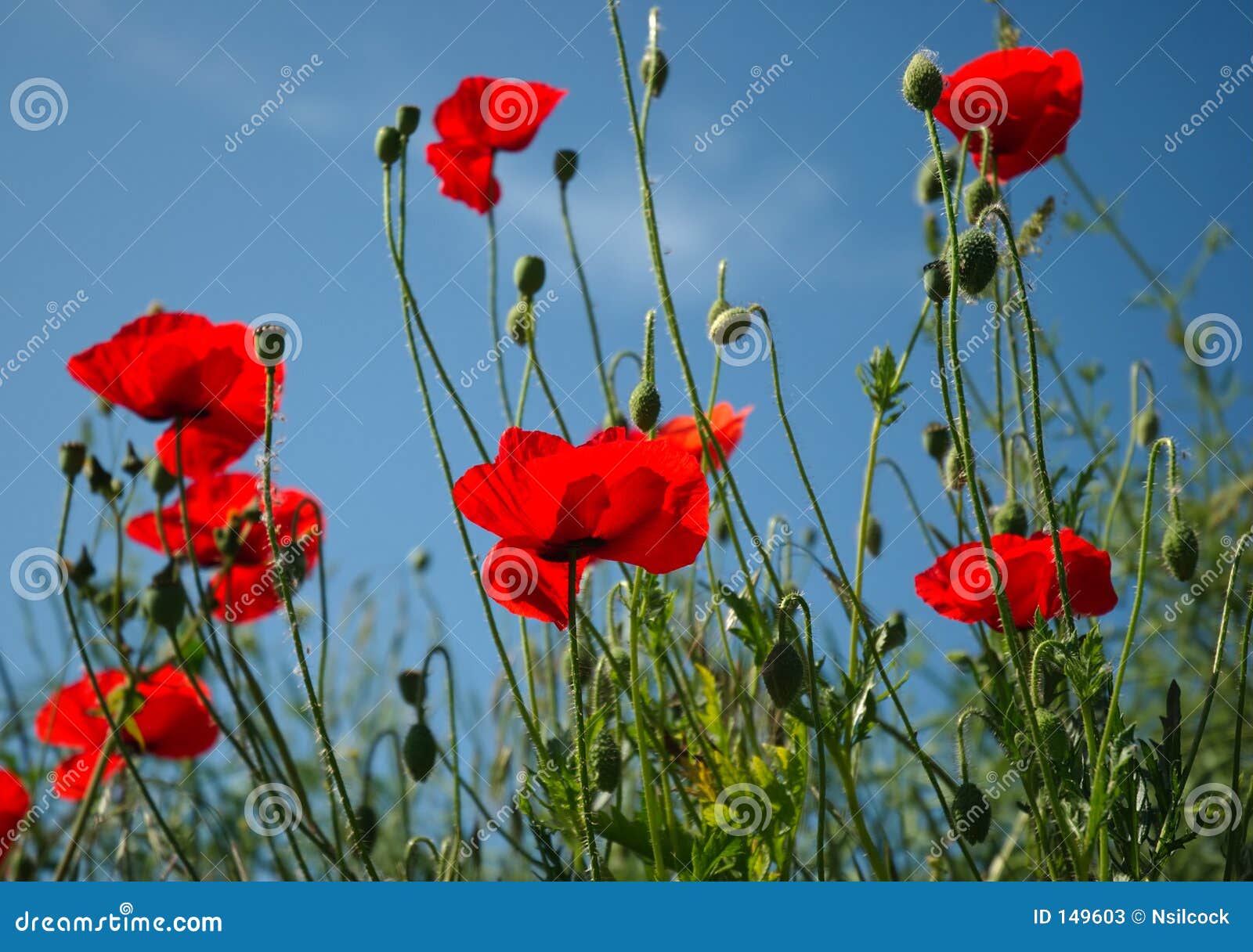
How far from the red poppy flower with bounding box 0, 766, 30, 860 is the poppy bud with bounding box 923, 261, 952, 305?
1.23 metres

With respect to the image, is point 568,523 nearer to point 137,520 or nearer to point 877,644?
point 877,644

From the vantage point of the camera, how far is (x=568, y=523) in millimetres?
996

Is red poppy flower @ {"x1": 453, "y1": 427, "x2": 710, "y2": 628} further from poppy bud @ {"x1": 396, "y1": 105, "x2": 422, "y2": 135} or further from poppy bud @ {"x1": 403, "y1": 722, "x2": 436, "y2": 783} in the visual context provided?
poppy bud @ {"x1": 396, "y1": 105, "x2": 422, "y2": 135}

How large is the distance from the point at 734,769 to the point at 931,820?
0.36 metres

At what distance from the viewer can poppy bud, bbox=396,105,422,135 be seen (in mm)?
1507

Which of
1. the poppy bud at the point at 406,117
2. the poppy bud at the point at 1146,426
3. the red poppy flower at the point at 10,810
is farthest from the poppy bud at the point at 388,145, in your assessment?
the poppy bud at the point at 1146,426

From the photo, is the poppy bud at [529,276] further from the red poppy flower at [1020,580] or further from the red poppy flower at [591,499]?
the red poppy flower at [1020,580]

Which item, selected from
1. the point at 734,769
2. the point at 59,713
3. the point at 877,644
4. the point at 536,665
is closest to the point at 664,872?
the point at 734,769

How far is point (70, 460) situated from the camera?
1.56 m

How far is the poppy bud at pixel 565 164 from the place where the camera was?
1664 mm

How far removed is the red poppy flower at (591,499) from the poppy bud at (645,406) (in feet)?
0.49

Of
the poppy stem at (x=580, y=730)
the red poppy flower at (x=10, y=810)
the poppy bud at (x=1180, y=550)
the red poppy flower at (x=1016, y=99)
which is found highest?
the red poppy flower at (x=1016, y=99)

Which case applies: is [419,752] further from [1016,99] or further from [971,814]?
[1016,99]

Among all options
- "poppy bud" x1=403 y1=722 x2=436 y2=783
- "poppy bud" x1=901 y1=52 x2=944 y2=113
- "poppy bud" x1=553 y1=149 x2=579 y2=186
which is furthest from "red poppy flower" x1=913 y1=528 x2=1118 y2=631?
"poppy bud" x1=553 y1=149 x2=579 y2=186
